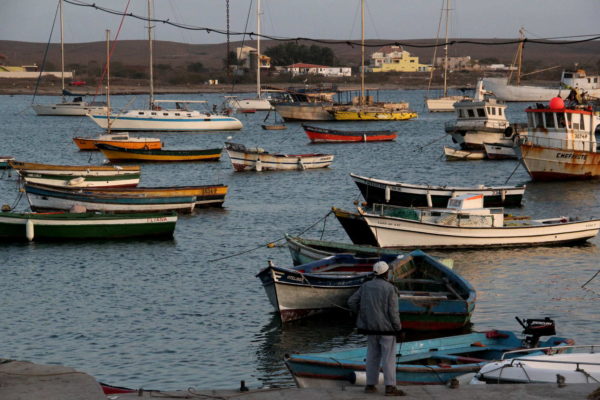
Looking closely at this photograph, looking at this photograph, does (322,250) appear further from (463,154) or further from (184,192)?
(463,154)

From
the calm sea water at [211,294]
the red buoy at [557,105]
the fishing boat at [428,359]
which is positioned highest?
the red buoy at [557,105]

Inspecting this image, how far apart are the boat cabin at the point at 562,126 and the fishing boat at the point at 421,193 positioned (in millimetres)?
11015

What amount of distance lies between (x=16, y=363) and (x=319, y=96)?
102093 mm

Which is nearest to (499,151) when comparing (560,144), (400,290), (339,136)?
(560,144)

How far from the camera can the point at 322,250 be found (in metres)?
26.4

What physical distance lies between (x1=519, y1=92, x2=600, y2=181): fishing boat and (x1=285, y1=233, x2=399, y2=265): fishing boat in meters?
24.6

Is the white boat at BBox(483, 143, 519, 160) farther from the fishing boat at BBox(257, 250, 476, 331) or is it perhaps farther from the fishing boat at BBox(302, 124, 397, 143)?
the fishing boat at BBox(257, 250, 476, 331)

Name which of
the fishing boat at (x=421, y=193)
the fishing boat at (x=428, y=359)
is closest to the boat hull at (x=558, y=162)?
the fishing boat at (x=421, y=193)

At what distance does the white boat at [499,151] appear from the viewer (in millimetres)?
61250

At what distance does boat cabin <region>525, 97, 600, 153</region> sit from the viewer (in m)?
48.1

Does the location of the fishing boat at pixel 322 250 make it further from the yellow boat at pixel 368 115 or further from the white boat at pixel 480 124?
the yellow boat at pixel 368 115

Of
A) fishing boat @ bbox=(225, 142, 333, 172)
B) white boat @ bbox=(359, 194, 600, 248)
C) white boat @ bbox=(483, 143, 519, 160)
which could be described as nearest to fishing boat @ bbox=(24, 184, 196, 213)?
white boat @ bbox=(359, 194, 600, 248)

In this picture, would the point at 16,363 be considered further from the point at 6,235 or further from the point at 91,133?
the point at 91,133

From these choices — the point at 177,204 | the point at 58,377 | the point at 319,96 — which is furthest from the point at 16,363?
the point at 319,96
